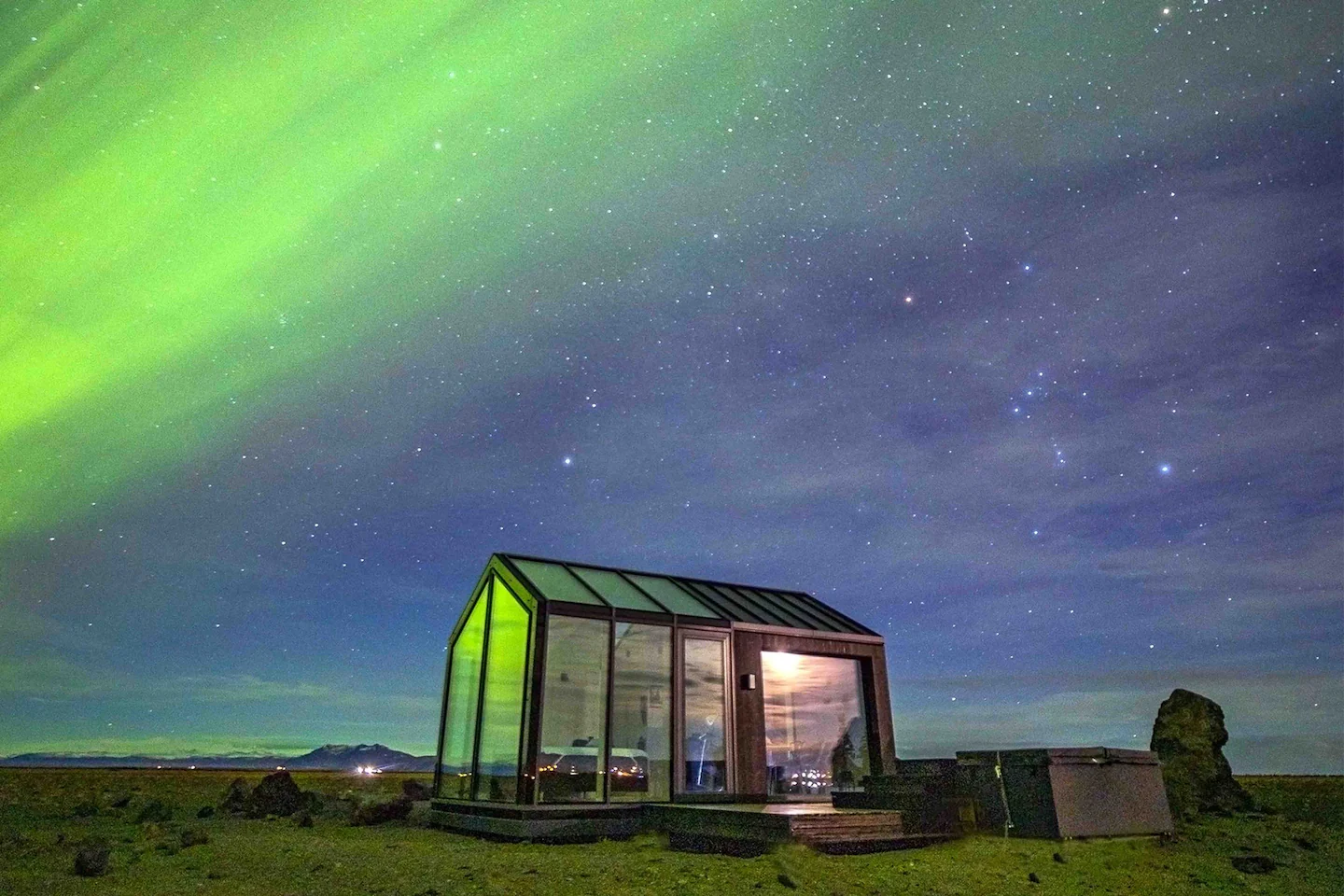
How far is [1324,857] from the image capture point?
10273 mm

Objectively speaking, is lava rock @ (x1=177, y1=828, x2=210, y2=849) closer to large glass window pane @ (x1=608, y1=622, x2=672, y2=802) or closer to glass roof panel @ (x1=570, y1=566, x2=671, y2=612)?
large glass window pane @ (x1=608, y1=622, x2=672, y2=802)

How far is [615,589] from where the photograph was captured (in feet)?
48.9

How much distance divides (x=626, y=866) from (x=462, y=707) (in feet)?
23.5

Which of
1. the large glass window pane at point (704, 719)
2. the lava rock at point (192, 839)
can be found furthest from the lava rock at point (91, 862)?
the large glass window pane at point (704, 719)

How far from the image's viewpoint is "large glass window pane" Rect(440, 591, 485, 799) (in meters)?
14.4

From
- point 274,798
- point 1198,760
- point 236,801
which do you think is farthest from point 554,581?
point 1198,760

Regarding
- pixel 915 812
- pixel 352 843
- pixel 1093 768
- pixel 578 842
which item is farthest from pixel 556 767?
pixel 1093 768

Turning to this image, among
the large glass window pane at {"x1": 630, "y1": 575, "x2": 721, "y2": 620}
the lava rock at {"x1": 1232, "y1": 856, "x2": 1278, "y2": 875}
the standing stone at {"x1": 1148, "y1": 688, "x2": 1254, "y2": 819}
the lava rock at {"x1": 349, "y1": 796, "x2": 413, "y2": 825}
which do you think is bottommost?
the lava rock at {"x1": 1232, "y1": 856, "x2": 1278, "y2": 875}

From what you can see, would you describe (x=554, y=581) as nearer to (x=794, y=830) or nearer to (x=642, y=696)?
(x=642, y=696)

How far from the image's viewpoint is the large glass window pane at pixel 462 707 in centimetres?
1441

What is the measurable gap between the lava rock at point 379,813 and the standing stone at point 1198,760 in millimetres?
15963

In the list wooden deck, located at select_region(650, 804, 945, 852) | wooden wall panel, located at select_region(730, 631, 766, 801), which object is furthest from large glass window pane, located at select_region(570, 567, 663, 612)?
wooden deck, located at select_region(650, 804, 945, 852)

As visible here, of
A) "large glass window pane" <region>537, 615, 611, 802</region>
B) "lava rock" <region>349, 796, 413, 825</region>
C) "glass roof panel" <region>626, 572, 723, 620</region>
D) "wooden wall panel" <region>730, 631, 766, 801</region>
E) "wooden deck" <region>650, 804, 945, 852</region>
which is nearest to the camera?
"wooden deck" <region>650, 804, 945, 852</region>

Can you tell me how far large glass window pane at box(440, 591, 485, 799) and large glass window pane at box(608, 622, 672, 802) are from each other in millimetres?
3050
